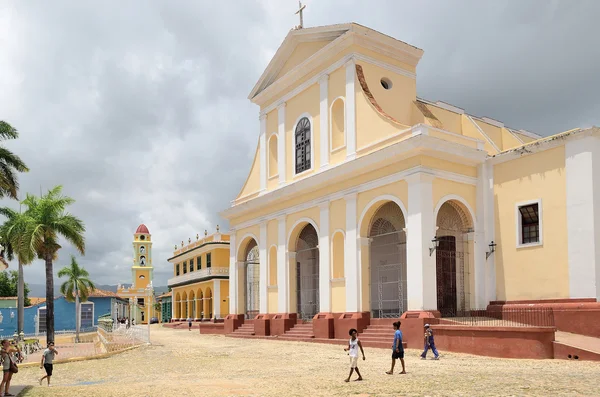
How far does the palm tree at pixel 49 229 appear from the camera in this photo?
92.9 ft

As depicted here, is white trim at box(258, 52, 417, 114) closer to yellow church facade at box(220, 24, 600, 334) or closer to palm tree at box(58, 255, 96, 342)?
yellow church facade at box(220, 24, 600, 334)

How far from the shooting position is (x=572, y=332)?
1750 cm

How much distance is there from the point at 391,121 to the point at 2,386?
15.1 metres

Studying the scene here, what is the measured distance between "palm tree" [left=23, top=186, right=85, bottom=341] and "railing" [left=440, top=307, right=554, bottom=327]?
60.9 feet

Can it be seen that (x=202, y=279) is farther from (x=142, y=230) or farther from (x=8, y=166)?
(x=142, y=230)

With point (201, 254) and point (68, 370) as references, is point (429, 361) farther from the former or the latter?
point (201, 254)

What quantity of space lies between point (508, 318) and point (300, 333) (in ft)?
28.7

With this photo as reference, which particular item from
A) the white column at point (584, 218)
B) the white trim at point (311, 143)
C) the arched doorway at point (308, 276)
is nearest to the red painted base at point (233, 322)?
the arched doorway at point (308, 276)

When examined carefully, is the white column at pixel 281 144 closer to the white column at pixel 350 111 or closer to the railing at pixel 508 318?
the white column at pixel 350 111

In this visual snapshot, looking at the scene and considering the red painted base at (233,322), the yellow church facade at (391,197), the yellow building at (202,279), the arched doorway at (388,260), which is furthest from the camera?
the yellow building at (202,279)

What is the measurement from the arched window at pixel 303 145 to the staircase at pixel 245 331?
7868mm

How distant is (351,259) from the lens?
74.7 ft

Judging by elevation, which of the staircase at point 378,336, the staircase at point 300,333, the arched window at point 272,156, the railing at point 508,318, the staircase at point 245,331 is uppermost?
the arched window at point 272,156

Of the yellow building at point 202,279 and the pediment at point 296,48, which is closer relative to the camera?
the pediment at point 296,48
